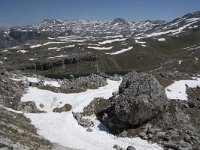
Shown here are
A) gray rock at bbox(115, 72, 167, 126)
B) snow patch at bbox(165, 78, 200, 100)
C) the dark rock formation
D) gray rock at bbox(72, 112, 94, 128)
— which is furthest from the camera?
snow patch at bbox(165, 78, 200, 100)

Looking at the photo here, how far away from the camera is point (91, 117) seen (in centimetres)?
5506

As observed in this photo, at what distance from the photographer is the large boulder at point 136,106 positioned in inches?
1971

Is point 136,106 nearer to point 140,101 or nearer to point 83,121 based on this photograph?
point 140,101

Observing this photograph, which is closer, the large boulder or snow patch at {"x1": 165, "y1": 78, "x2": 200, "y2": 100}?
the large boulder

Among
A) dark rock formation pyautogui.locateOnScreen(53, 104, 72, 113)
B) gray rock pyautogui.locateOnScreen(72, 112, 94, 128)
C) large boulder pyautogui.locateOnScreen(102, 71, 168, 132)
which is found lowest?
dark rock formation pyautogui.locateOnScreen(53, 104, 72, 113)

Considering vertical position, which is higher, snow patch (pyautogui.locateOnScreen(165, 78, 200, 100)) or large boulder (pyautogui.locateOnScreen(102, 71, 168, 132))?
large boulder (pyautogui.locateOnScreen(102, 71, 168, 132))

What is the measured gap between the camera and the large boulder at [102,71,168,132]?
50.1m

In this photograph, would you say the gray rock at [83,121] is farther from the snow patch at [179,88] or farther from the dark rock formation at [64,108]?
the snow patch at [179,88]

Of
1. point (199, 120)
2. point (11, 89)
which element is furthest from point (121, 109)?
point (11, 89)

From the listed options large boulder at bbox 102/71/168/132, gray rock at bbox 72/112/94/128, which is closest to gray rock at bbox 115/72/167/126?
large boulder at bbox 102/71/168/132

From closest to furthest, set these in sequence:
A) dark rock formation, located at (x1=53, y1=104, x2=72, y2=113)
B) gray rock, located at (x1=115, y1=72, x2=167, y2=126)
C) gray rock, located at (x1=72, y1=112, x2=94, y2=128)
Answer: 1. gray rock, located at (x1=115, y1=72, x2=167, y2=126)
2. gray rock, located at (x1=72, y1=112, x2=94, y2=128)
3. dark rock formation, located at (x1=53, y1=104, x2=72, y2=113)

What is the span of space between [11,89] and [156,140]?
27.9 meters

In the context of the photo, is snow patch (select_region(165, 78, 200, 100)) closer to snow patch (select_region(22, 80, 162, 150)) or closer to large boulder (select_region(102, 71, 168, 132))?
snow patch (select_region(22, 80, 162, 150))

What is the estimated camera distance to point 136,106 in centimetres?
4988
